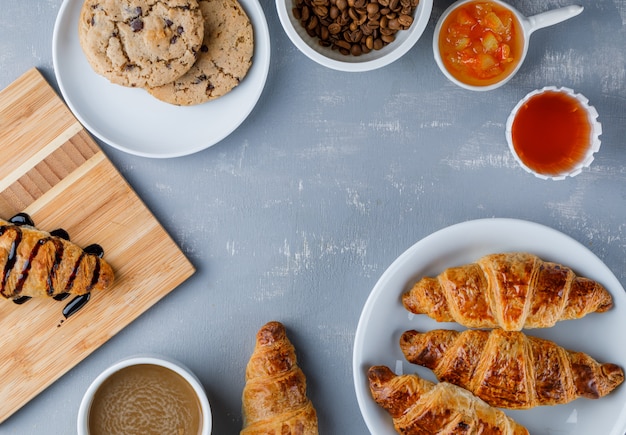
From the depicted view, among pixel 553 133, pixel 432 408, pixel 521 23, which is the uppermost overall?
pixel 521 23

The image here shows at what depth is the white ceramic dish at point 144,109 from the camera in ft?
5.75

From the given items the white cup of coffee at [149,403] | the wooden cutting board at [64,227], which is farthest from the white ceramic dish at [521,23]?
the white cup of coffee at [149,403]

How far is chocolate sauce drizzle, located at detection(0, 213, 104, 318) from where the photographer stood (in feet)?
5.57

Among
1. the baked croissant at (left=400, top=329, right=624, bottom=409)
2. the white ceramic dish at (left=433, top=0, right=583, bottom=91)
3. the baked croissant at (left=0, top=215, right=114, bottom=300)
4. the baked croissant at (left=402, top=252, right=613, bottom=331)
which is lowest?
the baked croissant at (left=400, top=329, right=624, bottom=409)

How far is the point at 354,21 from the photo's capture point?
65.7 inches

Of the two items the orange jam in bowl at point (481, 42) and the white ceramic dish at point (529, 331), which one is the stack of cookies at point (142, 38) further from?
the white ceramic dish at point (529, 331)

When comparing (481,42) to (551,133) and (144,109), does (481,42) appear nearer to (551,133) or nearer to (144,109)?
(551,133)

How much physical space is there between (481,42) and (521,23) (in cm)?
11

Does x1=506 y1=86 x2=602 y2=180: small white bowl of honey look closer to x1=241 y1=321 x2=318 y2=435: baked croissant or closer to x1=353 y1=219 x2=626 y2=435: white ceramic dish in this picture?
x1=353 y1=219 x2=626 y2=435: white ceramic dish

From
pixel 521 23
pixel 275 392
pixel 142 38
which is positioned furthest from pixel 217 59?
pixel 275 392

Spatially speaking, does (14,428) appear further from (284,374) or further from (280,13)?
(280,13)

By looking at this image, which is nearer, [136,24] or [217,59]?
[136,24]

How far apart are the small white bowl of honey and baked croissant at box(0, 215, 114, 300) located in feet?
3.97

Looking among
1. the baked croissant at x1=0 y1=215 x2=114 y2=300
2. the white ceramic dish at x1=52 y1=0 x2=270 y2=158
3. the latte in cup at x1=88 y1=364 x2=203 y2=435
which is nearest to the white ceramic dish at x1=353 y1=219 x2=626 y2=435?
the latte in cup at x1=88 y1=364 x2=203 y2=435
